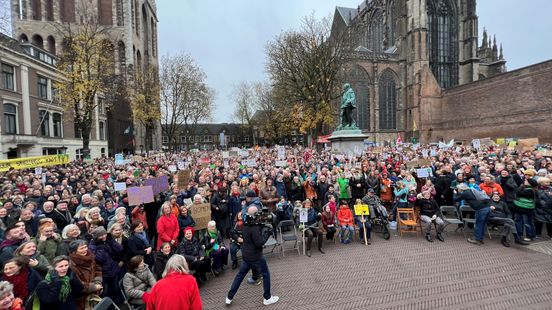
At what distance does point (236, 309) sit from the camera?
530 cm

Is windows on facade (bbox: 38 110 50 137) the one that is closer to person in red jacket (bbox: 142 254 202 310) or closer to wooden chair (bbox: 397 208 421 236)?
person in red jacket (bbox: 142 254 202 310)

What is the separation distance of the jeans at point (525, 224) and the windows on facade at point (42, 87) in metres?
37.1

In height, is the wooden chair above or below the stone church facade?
below

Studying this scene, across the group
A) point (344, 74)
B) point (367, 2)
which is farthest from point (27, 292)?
point (367, 2)

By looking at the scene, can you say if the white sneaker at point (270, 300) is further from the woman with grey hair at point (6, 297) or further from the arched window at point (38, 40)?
the arched window at point (38, 40)

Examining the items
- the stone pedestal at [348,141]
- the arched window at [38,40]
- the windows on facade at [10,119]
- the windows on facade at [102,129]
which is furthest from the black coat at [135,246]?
the arched window at [38,40]

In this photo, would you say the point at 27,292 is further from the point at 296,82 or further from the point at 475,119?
the point at 475,119

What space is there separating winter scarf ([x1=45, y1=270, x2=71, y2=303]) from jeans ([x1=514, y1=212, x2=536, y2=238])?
10.1 metres

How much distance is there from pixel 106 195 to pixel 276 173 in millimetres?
5940

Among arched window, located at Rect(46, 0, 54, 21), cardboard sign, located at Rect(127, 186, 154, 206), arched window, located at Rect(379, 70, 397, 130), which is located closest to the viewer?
cardboard sign, located at Rect(127, 186, 154, 206)

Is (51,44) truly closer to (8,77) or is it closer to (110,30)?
(110,30)

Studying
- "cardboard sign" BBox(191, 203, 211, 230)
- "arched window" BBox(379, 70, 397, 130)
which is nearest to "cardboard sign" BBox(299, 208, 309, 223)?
"cardboard sign" BBox(191, 203, 211, 230)

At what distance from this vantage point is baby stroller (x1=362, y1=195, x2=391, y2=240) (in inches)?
343

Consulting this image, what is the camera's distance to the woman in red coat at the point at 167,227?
6336 mm
